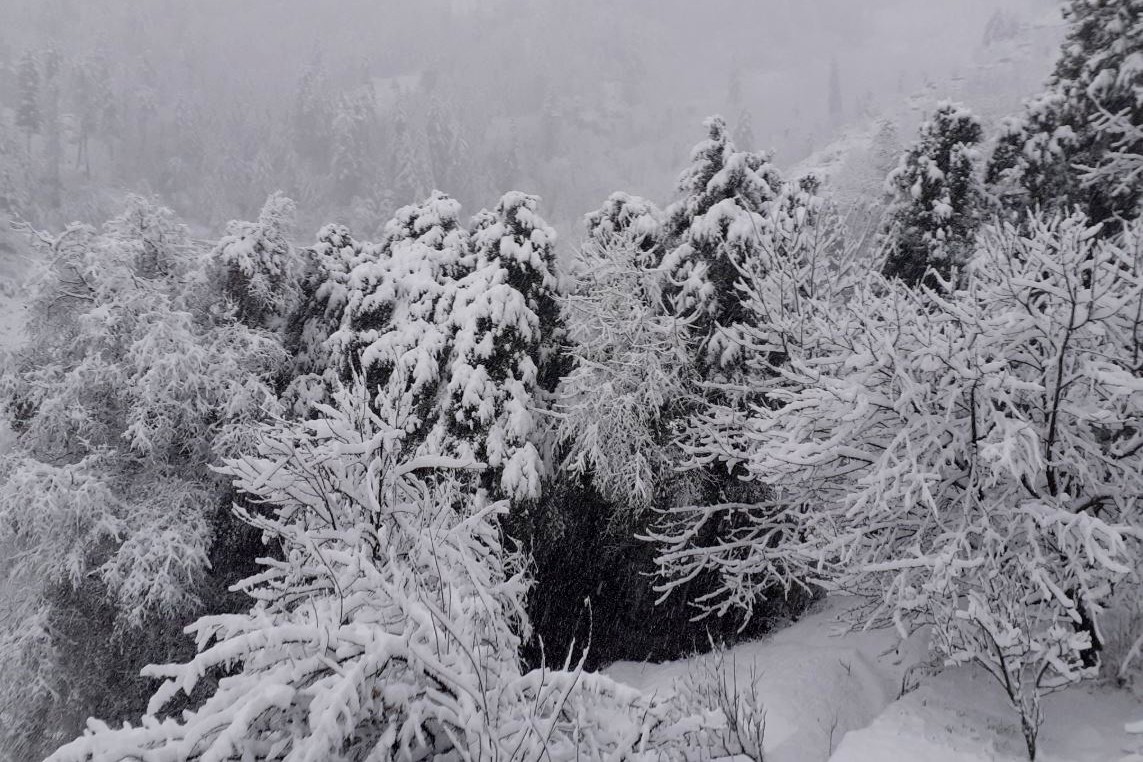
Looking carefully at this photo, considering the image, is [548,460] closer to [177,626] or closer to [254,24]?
[177,626]

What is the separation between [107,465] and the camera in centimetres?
1176

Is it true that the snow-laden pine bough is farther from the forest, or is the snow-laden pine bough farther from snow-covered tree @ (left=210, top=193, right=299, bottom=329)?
snow-covered tree @ (left=210, top=193, right=299, bottom=329)

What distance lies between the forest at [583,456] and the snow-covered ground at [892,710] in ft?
0.71

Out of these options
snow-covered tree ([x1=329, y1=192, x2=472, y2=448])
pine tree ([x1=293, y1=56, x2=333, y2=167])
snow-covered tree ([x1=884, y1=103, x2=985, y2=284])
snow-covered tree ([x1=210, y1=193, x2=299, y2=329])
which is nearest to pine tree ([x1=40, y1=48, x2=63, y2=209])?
pine tree ([x1=293, y1=56, x2=333, y2=167])

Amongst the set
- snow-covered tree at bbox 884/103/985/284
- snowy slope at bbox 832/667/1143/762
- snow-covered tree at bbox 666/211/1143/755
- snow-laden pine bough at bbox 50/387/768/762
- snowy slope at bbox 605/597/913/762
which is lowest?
snowy slope at bbox 605/597/913/762

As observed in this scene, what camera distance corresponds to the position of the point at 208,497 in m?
12.0

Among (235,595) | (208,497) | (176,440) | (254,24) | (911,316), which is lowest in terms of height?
(235,595)

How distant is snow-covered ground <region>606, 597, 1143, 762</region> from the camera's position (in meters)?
5.85

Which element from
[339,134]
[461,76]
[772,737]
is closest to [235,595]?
[772,737]

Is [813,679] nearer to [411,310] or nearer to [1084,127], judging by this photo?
[411,310]

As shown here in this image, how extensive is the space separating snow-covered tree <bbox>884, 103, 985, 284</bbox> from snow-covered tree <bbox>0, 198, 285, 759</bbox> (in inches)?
614

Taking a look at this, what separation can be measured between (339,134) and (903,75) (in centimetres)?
11915

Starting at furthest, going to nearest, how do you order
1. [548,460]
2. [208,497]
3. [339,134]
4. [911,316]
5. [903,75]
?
[903,75] → [339,134] → [548,460] → [208,497] → [911,316]

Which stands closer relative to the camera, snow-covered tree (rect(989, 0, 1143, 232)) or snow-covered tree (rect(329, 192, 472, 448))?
snow-covered tree (rect(329, 192, 472, 448))
